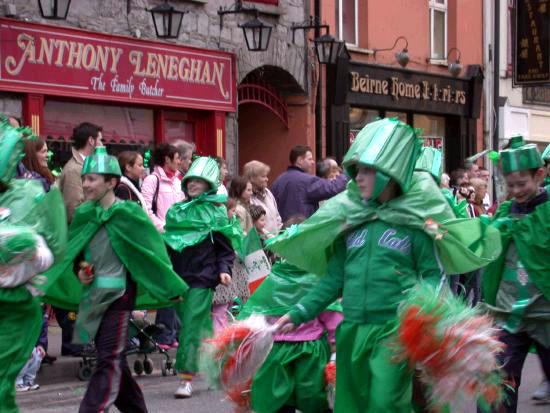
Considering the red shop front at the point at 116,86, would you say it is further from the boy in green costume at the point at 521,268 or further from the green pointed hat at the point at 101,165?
the boy in green costume at the point at 521,268

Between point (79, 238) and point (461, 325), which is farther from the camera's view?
point (79, 238)

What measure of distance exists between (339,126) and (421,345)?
1470cm

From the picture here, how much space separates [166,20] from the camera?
51.6ft

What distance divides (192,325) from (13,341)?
11.3 ft

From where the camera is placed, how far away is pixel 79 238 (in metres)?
7.76

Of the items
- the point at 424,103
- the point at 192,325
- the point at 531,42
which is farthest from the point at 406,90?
the point at 192,325

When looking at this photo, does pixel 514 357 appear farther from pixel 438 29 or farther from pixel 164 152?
pixel 438 29

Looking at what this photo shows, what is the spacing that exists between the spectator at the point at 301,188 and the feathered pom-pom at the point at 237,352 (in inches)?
252

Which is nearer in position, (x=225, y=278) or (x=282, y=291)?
(x=282, y=291)

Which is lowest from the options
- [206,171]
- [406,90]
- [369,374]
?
[369,374]

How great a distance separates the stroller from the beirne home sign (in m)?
10.2

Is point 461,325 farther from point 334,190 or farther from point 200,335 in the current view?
point 334,190

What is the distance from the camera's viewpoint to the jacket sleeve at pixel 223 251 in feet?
32.3

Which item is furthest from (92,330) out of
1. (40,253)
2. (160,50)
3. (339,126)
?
(339,126)
